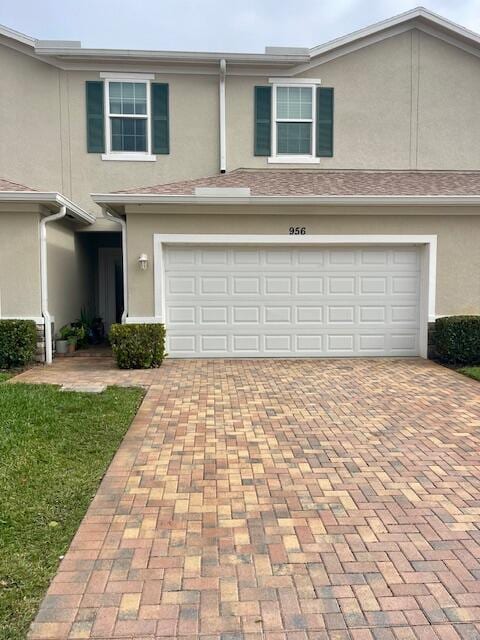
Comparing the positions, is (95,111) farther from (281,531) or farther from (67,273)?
(281,531)

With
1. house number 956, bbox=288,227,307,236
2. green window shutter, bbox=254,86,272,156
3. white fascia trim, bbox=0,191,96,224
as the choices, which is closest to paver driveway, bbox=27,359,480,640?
house number 956, bbox=288,227,307,236

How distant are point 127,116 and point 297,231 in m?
5.33

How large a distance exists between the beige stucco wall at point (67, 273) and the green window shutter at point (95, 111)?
7.57 feet

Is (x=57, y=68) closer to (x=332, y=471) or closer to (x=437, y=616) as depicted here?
(x=332, y=471)

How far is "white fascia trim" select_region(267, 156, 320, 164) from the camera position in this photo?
12.6 m

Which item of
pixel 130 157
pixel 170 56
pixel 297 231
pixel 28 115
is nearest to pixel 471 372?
pixel 297 231

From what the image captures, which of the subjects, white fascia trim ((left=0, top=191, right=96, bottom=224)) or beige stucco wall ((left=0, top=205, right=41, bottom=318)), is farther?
beige stucco wall ((left=0, top=205, right=41, bottom=318))

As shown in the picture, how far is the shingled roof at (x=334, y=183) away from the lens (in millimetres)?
10367

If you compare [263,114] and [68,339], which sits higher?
[263,114]

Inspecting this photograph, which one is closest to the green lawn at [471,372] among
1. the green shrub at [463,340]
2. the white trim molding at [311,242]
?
the green shrub at [463,340]

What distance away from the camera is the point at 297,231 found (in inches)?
405

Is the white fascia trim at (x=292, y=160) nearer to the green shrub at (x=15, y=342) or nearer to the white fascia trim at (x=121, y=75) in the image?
the white fascia trim at (x=121, y=75)

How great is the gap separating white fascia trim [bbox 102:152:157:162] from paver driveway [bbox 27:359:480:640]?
787cm

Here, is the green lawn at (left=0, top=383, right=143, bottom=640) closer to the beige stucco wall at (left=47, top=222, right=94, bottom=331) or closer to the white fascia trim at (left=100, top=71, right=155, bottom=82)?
the beige stucco wall at (left=47, top=222, right=94, bottom=331)
